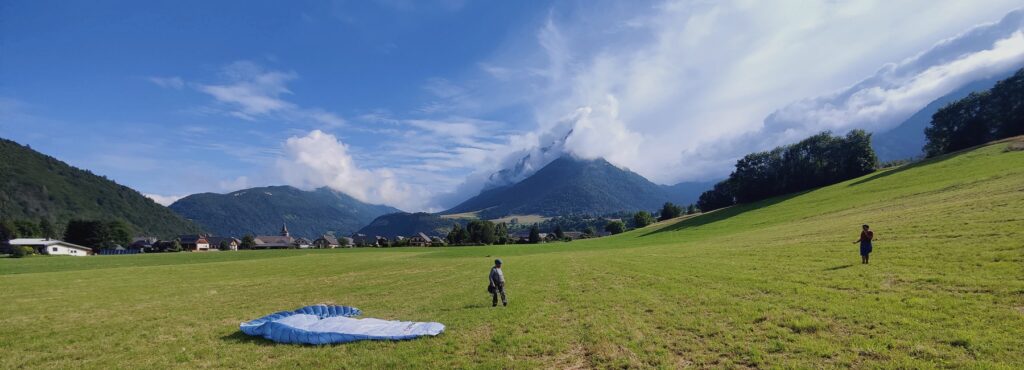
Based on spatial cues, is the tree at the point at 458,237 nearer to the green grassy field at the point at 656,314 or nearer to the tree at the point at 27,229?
the green grassy field at the point at 656,314

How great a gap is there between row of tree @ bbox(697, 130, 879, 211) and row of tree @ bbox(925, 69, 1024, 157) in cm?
1765

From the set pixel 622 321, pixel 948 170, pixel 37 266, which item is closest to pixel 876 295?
pixel 622 321

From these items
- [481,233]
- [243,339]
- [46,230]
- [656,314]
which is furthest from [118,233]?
[656,314]

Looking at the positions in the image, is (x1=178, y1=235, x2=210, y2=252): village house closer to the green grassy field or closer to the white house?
the white house

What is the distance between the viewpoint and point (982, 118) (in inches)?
3812

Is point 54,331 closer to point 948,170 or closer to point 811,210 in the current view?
point 811,210

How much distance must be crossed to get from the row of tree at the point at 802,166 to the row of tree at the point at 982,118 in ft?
57.9

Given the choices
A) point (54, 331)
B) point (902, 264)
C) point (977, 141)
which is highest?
point (977, 141)

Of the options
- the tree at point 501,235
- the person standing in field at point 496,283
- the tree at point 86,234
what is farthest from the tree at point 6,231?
the person standing in field at point 496,283

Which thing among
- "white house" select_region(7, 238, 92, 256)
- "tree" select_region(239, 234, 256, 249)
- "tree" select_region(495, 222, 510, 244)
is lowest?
"tree" select_region(495, 222, 510, 244)

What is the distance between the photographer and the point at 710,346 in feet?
36.8

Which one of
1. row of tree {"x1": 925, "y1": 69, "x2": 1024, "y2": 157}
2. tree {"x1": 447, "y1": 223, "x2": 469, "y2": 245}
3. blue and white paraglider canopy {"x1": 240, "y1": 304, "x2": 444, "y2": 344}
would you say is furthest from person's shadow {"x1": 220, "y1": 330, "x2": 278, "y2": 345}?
tree {"x1": 447, "y1": 223, "x2": 469, "y2": 245}

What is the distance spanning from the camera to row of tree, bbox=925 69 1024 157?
91.6 meters

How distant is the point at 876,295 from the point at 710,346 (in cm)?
847
